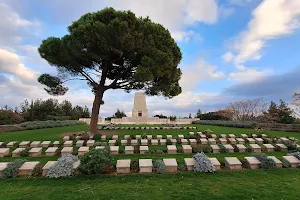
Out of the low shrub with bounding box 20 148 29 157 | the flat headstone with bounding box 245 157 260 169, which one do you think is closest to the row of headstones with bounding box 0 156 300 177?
the flat headstone with bounding box 245 157 260 169

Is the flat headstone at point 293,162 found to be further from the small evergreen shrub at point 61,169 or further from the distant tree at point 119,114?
the distant tree at point 119,114

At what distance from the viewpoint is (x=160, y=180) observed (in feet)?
18.0

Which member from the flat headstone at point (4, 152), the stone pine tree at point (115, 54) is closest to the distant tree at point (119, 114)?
the stone pine tree at point (115, 54)

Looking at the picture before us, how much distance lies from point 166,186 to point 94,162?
1.81m

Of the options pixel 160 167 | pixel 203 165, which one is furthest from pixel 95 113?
pixel 203 165

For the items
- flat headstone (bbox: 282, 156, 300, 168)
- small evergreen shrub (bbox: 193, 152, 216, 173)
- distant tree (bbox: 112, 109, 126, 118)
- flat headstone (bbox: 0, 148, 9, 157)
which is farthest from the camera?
distant tree (bbox: 112, 109, 126, 118)

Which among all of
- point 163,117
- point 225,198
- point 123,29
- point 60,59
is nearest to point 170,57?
point 123,29

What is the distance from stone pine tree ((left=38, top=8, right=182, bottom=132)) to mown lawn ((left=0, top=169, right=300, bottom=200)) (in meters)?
8.27

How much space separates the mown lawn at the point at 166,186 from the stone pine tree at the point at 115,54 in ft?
27.1

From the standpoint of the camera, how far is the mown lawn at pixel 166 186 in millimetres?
4609

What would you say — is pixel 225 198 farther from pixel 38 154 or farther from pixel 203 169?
pixel 38 154

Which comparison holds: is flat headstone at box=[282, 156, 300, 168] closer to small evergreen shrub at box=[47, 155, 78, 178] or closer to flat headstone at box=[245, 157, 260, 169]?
flat headstone at box=[245, 157, 260, 169]

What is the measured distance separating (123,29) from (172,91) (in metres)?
6.38

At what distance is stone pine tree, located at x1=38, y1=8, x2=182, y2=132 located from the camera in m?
13.2
